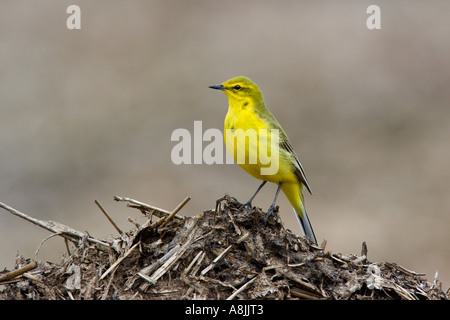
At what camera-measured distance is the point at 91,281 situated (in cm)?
451

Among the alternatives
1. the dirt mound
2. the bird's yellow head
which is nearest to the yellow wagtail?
the bird's yellow head

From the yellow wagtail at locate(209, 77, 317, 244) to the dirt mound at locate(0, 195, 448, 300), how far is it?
1307 mm

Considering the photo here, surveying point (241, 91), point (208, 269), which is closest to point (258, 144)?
point (241, 91)

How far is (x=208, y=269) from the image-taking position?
4520mm

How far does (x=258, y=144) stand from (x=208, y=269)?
2.25 metres

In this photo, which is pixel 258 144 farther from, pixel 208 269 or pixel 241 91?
pixel 208 269

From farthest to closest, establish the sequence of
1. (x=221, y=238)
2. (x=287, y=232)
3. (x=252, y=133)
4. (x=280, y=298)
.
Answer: (x=252, y=133), (x=287, y=232), (x=221, y=238), (x=280, y=298)

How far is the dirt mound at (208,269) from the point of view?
4.41 meters

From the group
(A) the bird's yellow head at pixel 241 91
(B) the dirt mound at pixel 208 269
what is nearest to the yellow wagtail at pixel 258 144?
(A) the bird's yellow head at pixel 241 91

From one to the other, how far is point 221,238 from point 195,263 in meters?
0.34

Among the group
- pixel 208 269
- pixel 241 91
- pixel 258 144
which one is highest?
pixel 241 91
